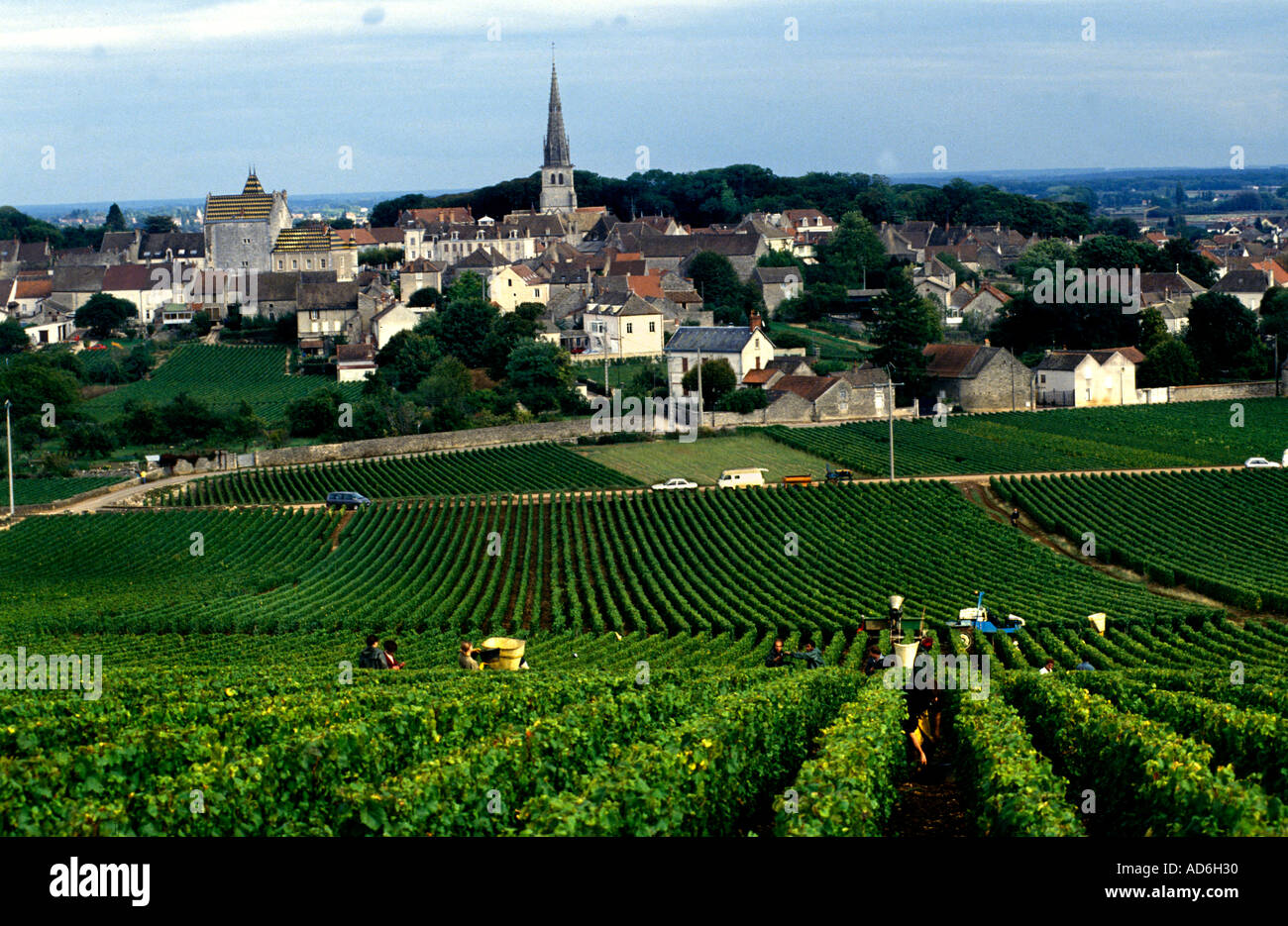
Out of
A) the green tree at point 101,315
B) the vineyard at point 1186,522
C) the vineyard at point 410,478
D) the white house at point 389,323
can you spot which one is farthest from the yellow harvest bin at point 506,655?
the green tree at point 101,315

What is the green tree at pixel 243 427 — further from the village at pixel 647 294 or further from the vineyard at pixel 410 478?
the village at pixel 647 294

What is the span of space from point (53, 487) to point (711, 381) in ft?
100

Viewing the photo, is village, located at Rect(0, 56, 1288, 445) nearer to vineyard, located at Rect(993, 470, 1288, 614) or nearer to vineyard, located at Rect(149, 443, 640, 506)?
vineyard, located at Rect(149, 443, 640, 506)

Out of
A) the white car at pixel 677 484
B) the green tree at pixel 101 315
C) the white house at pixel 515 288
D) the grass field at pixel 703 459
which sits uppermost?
the white house at pixel 515 288

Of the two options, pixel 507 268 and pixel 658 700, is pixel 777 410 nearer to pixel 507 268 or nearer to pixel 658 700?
pixel 507 268

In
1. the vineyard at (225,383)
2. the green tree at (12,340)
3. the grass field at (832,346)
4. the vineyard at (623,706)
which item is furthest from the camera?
the green tree at (12,340)

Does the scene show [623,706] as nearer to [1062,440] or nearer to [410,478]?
[410,478]

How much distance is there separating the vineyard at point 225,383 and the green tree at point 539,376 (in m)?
8.39

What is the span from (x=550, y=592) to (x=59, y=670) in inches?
676

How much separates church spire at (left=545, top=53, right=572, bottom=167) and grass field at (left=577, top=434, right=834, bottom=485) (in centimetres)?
10509

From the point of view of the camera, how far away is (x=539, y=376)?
76875 millimetres

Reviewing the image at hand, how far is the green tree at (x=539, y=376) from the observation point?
74.9 m

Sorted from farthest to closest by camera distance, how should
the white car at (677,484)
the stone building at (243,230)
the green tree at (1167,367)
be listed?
the stone building at (243,230), the green tree at (1167,367), the white car at (677,484)
